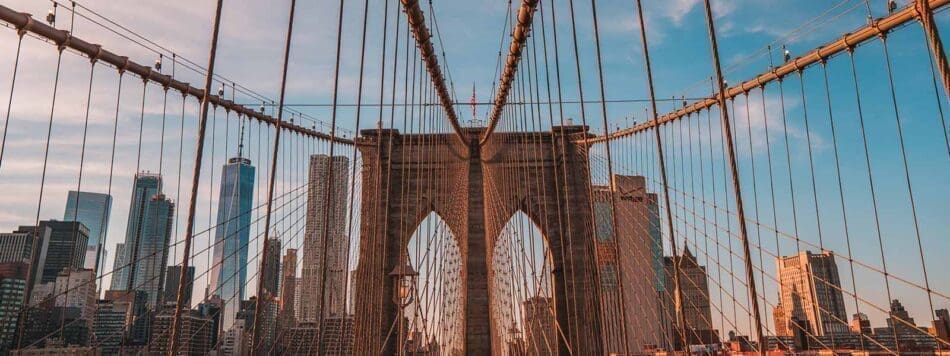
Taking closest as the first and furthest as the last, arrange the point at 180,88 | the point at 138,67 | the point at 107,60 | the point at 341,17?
the point at 341,17 → the point at 107,60 → the point at 138,67 → the point at 180,88

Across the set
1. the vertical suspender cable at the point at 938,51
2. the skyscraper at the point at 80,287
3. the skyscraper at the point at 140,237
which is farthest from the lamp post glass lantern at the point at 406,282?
the vertical suspender cable at the point at 938,51

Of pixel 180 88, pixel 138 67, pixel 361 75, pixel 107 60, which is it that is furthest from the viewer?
pixel 180 88

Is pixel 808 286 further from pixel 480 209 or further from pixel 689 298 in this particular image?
pixel 480 209

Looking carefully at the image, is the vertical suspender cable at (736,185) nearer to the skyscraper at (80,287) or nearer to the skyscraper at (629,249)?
the skyscraper at (629,249)

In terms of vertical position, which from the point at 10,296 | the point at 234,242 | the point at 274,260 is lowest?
the point at 10,296

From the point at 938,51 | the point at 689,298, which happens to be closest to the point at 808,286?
the point at 689,298

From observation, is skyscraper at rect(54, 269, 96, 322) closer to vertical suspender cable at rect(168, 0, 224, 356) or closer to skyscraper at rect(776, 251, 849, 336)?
vertical suspender cable at rect(168, 0, 224, 356)

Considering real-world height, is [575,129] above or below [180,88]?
above

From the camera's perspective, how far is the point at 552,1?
6.19 m

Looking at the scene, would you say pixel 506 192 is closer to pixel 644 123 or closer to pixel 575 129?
pixel 575 129

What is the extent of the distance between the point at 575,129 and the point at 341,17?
14.4 meters

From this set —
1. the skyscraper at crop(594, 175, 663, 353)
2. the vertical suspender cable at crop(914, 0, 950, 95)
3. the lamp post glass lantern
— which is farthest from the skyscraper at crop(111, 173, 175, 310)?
the vertical suspender cable at crop(914, 0, 950, 95)

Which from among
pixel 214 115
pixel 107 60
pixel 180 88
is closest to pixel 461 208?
pixel 214 115

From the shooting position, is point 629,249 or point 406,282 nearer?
point 406,282
